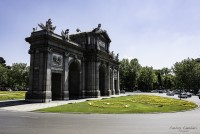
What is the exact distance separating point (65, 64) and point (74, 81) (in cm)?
780

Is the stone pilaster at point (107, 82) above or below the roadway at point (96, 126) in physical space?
above

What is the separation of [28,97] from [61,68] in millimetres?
8408

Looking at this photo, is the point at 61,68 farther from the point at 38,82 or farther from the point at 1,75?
the point at 1,75

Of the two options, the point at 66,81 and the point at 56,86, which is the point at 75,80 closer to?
the point at 66,81

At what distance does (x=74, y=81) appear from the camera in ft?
162

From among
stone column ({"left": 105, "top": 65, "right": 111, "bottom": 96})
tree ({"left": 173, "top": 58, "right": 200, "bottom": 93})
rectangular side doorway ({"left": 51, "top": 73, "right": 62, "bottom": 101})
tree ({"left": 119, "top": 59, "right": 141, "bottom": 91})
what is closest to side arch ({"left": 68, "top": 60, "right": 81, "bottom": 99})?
rectangular side doorway ({"left": 51, "top": 73, "right": 62, "bottom": 101})

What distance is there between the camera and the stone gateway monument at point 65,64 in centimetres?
3722

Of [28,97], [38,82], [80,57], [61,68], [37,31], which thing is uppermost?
[37,31]

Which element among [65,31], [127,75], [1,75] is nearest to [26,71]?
[1,75]

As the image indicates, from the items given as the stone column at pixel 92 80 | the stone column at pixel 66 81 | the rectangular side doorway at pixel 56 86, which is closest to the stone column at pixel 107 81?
the stone column at pixel 92 80

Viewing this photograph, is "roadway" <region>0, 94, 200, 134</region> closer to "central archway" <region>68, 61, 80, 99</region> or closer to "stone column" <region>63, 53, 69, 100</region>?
"stone column" <region>63, 53, 69, 100</region>

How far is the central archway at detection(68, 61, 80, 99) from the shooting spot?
48.9 meters

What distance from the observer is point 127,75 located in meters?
120

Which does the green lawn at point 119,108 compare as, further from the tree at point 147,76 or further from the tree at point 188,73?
the tree at point 147,76
